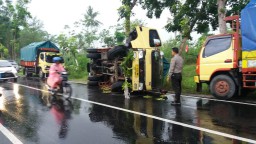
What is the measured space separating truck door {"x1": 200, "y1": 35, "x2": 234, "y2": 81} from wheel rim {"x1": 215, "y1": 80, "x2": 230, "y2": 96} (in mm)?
447

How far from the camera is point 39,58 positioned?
26406 mm

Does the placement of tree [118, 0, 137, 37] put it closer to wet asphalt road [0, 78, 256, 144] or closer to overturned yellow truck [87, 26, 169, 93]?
overturned yellow truck [87, 26, 169, 93]

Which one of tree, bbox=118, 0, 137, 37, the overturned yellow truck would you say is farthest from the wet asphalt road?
tree, bbox=118, 0, 137, 37

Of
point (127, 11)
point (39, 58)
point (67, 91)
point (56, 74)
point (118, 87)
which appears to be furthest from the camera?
point (39, 58)

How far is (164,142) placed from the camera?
566 cm

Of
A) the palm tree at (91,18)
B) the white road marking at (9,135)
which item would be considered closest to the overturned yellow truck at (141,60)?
the white road marking at (9,135)

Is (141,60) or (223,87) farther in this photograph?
(141,60)

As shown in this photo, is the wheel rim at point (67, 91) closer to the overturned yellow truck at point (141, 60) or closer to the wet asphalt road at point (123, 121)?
the wet asphalt road at point (123, 121)

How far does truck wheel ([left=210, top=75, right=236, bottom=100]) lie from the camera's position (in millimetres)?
10891

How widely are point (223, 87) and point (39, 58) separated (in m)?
18.7

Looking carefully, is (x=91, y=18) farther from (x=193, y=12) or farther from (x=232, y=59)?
(x=232, y=59)

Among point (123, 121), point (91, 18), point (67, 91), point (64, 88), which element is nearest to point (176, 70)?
point (123, 121)

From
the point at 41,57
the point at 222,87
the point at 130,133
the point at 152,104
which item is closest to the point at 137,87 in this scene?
the point at 152,104

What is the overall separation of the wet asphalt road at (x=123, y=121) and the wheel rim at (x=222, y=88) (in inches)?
27.0
